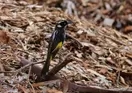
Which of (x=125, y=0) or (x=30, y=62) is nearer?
(x=30, y=62)

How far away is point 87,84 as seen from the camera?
355 cm

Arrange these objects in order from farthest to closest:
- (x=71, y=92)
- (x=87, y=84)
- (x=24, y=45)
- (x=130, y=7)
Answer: (x=130, y=7) < (x=24, y=45) < (x=87, y=84) < (x=71, y=92)

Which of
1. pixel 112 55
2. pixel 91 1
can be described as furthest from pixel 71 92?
pixel 91 1

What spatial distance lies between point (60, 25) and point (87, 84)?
0.55 m

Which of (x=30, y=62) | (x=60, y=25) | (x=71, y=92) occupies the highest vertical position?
(x=60, y=25)

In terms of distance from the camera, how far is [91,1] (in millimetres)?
7438

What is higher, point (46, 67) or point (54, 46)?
point (54, 46)

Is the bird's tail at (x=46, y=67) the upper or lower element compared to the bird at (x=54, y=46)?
lower

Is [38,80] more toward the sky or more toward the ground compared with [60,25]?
more toward the ground

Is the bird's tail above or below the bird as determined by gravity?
below

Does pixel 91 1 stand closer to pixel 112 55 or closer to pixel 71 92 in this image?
pixel 112 55

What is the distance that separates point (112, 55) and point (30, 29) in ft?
2.82

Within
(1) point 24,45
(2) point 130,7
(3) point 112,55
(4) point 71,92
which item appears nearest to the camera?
(4) point 71,92

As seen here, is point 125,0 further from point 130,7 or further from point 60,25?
point 60,25
